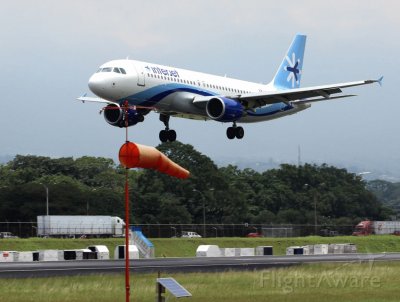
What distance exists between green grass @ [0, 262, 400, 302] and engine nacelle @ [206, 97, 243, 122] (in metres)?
15.9

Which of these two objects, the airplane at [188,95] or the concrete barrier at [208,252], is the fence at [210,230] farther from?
the airplane at [188,95]

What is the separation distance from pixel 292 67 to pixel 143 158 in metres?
59.8

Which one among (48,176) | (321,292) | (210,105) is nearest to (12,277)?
(321,292)

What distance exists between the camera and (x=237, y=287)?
149ft

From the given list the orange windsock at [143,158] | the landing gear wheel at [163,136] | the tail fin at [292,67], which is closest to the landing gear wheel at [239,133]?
the landing gear wheel at [163,136]

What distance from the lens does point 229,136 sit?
7319cm

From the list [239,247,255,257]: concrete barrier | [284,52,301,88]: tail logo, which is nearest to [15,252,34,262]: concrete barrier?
[239,247,255,257]: concrete barrier

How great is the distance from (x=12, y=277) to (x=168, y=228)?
71.6 metres

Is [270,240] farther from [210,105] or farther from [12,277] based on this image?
[12,277]

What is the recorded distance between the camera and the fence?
4577 inches

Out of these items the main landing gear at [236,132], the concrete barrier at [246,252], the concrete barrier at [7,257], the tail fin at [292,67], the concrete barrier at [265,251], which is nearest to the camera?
the concrete barrier at [7,257]

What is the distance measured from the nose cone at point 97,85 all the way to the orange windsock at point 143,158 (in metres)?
30.9

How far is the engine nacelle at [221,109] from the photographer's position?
67.6 meters

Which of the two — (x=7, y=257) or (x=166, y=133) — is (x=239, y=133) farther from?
(x=7, y=257)
